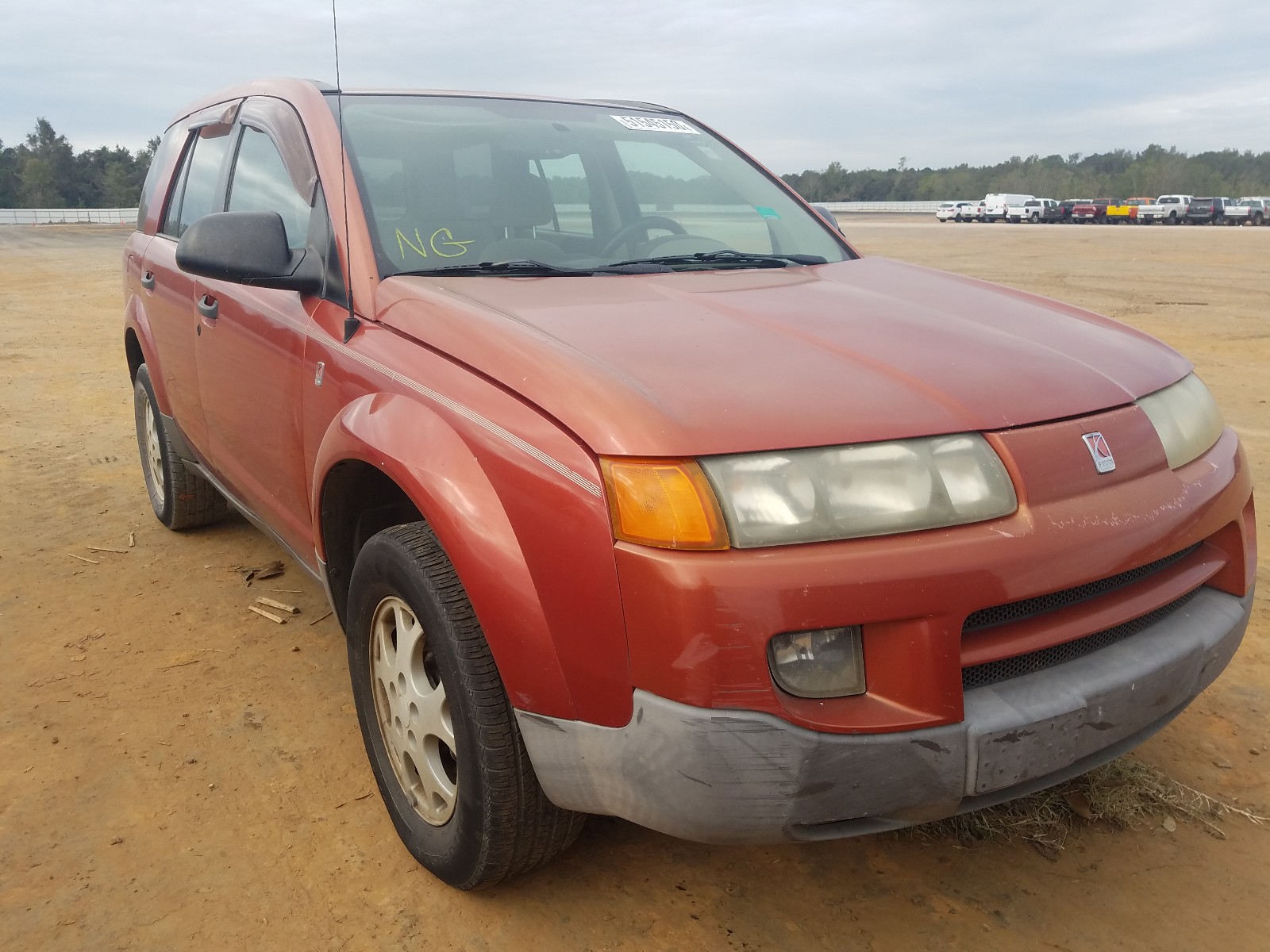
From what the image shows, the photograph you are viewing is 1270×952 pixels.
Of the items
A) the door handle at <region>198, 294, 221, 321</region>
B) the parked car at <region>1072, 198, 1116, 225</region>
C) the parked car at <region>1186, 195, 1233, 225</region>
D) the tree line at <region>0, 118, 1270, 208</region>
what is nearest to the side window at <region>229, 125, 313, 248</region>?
the door handle at <region>198, 294, 221, 321</region>

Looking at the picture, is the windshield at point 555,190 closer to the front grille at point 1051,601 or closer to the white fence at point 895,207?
the front grille at point 1051,601

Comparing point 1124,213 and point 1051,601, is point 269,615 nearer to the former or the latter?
point 1051,601

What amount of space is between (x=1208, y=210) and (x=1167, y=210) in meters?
2.24

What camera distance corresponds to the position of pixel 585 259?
2.64 meters

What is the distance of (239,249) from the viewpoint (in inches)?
94.3

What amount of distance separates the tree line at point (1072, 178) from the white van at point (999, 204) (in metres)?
22.1

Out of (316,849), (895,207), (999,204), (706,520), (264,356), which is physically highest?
(895,207)

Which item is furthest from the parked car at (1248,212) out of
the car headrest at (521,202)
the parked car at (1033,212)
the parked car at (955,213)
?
the car headrest at (521,202)

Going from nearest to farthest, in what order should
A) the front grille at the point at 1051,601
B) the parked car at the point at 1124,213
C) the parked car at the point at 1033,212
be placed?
the front grille at the point at 1051,601
the parked car at the point at 1124,213
the parked car at the point at 1033,212

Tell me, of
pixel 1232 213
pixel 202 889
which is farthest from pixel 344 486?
pixel 1232 213

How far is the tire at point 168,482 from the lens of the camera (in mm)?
4184

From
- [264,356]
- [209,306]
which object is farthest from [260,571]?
[264,356]

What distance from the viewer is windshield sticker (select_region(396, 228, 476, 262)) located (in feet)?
8.08

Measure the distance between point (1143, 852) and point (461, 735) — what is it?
152cm
